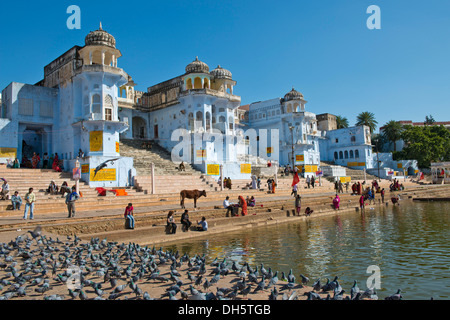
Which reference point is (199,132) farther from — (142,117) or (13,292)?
(13,292)

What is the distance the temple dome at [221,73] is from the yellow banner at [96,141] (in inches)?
723

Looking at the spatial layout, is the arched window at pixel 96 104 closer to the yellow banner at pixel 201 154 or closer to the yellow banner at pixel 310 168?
the yellow banner at pixel 201 154

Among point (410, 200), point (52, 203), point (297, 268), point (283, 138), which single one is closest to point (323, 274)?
point (297, 268)

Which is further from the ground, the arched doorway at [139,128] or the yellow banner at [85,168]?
the arched doorway at [139,128]

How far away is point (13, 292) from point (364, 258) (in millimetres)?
8693

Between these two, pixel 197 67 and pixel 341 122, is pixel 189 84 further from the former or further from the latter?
pixel 341 122

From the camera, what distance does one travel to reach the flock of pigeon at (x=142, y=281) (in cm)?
527

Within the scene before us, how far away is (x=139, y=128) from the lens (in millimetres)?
43094

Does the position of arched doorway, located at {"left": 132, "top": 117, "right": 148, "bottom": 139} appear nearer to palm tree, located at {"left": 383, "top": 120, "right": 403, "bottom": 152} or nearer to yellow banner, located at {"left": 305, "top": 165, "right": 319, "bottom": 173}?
yellow banner, located at {"left": 305, "top": 165, "right": 319, "bottom": 173}

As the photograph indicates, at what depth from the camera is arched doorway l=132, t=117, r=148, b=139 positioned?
140ft

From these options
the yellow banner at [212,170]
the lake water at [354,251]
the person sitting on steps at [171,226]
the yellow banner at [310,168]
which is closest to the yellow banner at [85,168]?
the yellow banner at [212,170]

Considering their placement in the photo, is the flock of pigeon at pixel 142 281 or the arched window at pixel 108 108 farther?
the arched window at pixel 108 108

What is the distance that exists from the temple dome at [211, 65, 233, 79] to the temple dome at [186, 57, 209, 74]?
253 cm

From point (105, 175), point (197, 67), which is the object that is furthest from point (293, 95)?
point (105, 175)
